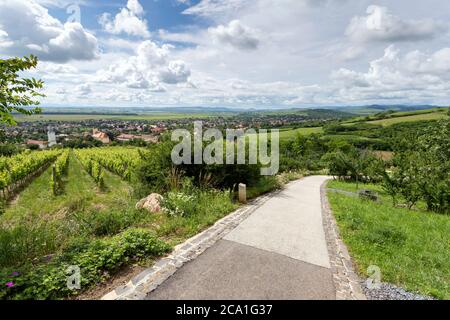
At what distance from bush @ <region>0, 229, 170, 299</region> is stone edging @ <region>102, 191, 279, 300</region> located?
35 cm

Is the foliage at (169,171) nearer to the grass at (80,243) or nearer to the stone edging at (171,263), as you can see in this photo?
the grass at (80,243)

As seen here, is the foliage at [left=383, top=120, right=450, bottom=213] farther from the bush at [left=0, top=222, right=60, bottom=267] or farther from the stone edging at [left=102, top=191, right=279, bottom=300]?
the bush at [left=0, top=222, right=60, bottom=267]

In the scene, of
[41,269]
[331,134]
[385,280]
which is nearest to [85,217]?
[41,269]

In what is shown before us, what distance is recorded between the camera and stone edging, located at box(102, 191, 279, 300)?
3256 millimetres

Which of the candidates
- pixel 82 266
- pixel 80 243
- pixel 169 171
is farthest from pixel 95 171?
pixel 82 266

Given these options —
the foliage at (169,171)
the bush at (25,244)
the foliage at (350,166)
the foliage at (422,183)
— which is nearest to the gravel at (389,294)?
the bush at (25,244)

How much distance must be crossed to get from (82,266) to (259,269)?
2852 mm

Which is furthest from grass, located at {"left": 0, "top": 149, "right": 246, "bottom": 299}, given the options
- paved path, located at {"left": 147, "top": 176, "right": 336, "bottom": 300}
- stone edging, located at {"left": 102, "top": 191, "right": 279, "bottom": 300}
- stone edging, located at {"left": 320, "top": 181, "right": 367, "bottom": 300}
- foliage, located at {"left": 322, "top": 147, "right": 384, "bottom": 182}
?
foliage, located at {"left": 322, "top": 147, "right": 384, "bottom": 182}

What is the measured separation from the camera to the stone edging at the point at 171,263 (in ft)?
10.7

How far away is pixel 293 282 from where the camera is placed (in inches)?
145

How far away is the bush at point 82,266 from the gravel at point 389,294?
11.5ft

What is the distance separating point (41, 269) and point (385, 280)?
5515mm

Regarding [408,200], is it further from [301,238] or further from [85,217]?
[85,217]
